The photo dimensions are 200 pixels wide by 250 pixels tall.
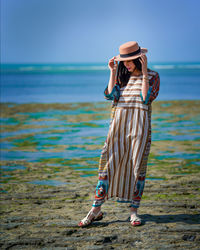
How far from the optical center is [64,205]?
16.6 feet

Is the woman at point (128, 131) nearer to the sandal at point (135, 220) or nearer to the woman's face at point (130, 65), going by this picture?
the woman's face at point (130, 65)

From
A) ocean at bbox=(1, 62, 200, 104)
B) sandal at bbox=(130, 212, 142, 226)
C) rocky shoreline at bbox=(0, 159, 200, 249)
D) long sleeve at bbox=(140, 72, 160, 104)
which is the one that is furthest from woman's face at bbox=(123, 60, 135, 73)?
ocean at bbox=(1, 62, 200, 104)

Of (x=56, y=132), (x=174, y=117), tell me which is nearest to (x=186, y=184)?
(x=56, y=132)

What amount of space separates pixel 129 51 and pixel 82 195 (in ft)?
8.16

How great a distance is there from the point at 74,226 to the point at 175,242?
47.0 inches

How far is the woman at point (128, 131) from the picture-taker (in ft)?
13.1

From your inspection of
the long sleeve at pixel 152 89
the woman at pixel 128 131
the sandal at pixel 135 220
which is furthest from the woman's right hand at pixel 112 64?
the sandal at pixel 135 220

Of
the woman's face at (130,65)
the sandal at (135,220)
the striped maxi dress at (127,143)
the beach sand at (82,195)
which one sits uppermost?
the woman's face at (130,65)

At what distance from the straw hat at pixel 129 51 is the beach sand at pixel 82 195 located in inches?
76.5

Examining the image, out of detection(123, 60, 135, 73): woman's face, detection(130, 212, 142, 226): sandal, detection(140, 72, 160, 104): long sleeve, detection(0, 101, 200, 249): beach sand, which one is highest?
detection(123, 60, 135, 73): woman's face

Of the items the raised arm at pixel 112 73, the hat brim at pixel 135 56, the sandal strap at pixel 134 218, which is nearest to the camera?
the hat brim at pixel 135 56

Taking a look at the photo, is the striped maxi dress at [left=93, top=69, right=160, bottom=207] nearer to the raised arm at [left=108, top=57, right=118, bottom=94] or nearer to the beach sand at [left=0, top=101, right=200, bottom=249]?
the raised arm at [left=108, top=57, right=118, bottom=94]

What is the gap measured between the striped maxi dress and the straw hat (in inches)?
9.6

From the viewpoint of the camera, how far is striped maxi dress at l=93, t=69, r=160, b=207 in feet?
13.2
